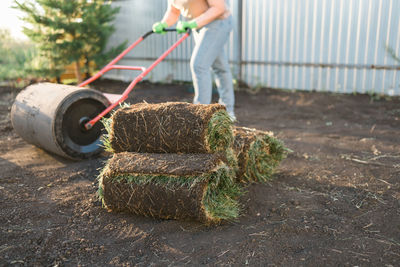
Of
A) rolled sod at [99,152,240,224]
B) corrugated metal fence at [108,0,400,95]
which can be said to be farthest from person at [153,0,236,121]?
corrugated metal fence at [108,0,400,95]

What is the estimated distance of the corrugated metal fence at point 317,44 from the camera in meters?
6.42

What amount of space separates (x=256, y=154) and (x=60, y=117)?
68.6 inches

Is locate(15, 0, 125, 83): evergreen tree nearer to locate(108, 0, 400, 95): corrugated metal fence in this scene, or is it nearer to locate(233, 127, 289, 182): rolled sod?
locate(108, 0, 400, 95): corrugated metal fence

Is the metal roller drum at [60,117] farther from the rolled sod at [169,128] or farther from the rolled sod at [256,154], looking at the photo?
the rolled sod at [256,154]

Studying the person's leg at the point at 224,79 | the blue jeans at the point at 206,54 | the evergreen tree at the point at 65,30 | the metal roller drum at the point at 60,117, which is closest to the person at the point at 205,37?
the blue jeans at the point at 206,54

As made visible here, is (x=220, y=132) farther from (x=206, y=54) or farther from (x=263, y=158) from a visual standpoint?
(x=206, y=54)

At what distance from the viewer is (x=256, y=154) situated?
3.25 meters

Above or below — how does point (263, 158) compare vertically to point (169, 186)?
below

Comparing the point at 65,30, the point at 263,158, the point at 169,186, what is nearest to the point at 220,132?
the point at 169,186

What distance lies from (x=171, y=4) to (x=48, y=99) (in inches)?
65.4

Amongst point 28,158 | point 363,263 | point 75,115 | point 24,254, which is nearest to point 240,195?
point 363,263

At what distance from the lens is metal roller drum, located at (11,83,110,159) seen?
11.5ft

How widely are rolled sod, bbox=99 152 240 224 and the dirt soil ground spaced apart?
10 centimetres

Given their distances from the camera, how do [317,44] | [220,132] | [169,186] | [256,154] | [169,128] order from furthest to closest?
[317,44]
[256,154]
[220,132]
[169,128]
[169,186]
